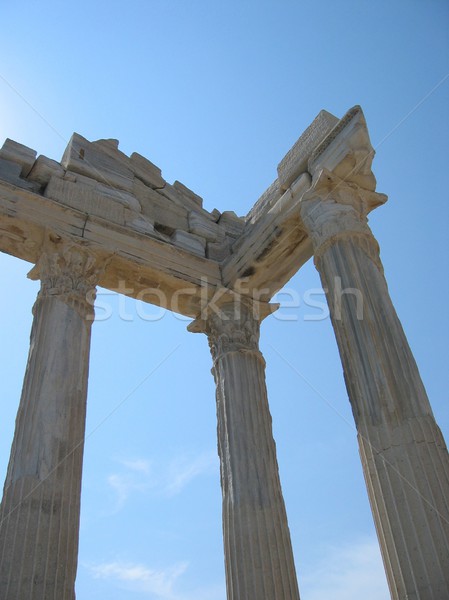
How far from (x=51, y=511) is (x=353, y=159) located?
31.4 feet

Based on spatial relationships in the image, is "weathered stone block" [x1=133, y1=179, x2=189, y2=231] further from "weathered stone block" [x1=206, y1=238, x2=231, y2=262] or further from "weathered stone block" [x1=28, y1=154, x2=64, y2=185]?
"weathered stone block" [x1=28, y1=154, x2=64, y2=185]

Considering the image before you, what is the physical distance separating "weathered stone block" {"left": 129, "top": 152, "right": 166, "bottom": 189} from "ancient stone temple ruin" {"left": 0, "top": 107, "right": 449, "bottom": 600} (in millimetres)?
48

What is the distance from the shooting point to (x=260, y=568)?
13.0 m

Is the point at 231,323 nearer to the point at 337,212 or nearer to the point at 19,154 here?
the point at 337,212

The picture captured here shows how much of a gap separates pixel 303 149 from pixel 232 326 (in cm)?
501

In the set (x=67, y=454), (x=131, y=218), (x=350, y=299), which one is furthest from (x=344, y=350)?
(x=131, y=218)

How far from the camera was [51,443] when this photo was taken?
39.9 ft

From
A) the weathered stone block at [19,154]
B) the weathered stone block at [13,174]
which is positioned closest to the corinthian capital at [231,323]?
the weathered stone block at [13,174]

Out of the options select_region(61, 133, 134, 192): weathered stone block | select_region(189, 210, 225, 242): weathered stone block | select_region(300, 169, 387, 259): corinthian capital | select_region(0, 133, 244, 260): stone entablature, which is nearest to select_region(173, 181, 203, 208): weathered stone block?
select_region(0, 133, 244, 260): stone entablature

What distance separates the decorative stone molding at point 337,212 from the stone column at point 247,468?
4040mm

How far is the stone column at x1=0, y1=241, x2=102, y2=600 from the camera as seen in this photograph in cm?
1066

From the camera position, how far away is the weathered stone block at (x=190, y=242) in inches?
707

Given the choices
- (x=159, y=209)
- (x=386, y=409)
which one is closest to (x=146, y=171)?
(x=159, y=209)

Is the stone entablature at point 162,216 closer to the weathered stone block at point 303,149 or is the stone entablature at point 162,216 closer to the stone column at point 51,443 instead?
the weathered stone block at point 303,149
